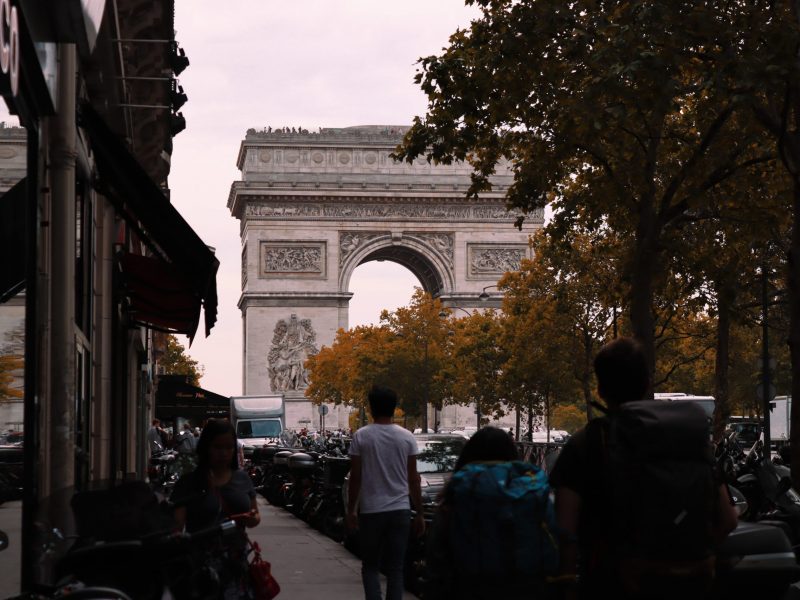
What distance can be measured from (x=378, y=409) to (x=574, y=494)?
3.74 metres

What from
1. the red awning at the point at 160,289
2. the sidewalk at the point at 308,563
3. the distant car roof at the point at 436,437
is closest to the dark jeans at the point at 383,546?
the sidewalk at the point at 308,563

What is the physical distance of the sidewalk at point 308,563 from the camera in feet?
39.8

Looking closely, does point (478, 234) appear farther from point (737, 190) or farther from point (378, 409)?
point (378, 409)

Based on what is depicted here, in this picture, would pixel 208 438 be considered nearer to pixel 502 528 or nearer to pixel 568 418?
pixel 502 528

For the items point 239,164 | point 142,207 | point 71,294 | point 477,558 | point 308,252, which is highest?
point 239,164

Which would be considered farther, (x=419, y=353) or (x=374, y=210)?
(x=374, y=210)

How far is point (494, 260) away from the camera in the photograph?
84688 mm

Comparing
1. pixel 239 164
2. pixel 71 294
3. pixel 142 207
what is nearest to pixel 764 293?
pixel 142 207

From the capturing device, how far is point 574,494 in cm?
512

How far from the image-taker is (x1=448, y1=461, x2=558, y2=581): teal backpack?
214 inches

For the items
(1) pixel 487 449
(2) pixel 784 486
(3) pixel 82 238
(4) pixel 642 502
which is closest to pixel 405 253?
(3) pixel 82 238

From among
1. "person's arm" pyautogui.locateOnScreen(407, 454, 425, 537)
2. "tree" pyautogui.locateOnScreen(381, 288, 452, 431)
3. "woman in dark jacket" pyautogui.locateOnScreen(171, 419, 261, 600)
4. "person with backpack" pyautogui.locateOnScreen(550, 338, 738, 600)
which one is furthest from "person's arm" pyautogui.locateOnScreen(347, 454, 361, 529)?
"tree" pyautogui.locateOnScreen(381, 288, 452, 431)

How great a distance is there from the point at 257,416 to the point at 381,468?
43.8 meters

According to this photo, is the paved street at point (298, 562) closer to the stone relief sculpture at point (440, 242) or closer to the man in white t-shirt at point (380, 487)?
the man in white t-shirt at point (380, 487)
